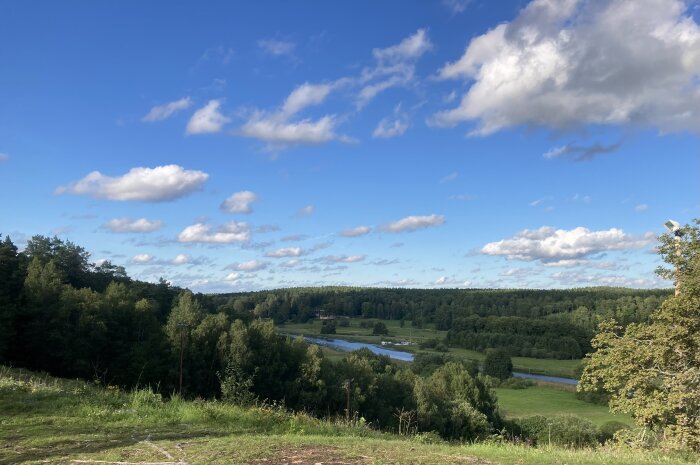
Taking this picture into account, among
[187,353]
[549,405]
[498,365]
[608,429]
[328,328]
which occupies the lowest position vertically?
[549,405]

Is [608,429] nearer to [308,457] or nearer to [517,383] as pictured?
[517,383]

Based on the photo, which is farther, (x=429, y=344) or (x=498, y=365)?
(x=429, y=344)

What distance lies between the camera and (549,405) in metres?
65.2

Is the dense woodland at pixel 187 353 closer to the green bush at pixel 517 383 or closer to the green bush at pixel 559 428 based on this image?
the green bush at pixel 559 428

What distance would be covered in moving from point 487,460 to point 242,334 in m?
46.0

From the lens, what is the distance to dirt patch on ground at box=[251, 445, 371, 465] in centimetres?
606

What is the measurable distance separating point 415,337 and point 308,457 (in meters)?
133

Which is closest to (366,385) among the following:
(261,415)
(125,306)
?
(125,306)

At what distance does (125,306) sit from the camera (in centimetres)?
4753

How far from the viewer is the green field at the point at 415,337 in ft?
319

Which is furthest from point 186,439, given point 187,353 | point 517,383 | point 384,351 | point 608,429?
point 384,351

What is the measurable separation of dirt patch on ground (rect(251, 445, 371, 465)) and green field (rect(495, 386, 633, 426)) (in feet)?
188

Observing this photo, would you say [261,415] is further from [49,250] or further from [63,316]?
[49,250]

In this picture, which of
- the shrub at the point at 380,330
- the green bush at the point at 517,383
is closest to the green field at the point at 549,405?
the green bush at the point at 517,383
